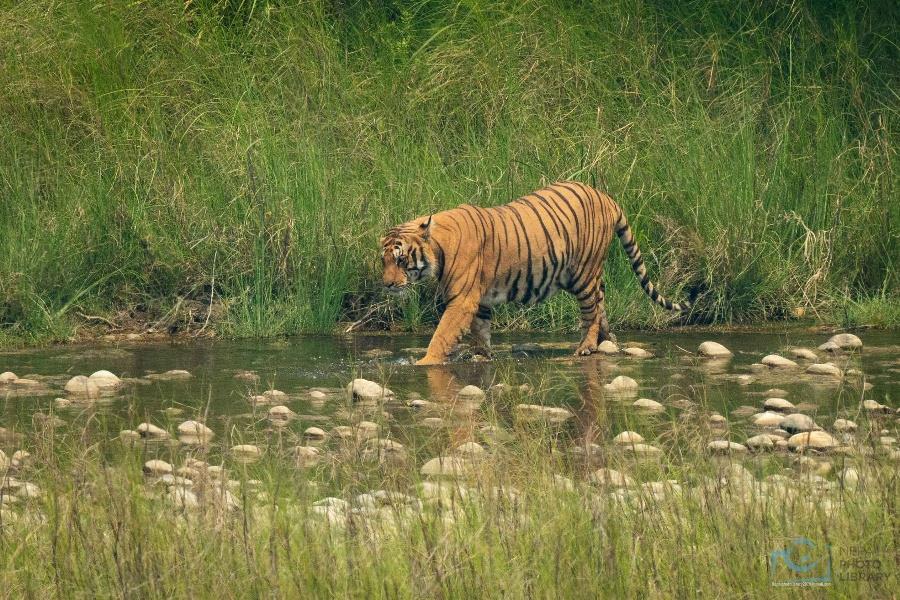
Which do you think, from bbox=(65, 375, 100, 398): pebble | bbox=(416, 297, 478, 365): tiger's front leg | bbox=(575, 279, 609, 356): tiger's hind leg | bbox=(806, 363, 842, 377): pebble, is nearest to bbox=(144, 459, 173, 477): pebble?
bbox=(65, 375, 100, 398): pebble

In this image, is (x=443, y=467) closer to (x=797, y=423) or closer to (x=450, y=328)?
(x=797, y=423)

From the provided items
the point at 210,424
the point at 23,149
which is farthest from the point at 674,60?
the point at 210,424

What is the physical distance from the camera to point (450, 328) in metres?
8.46

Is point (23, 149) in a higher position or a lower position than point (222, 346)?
higher

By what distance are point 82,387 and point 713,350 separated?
3.51 metres

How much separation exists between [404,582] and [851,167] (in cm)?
804

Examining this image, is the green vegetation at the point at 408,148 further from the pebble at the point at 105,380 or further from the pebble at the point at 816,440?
the pebble at the point at 816,440

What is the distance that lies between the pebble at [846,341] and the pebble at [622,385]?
1.74 meters

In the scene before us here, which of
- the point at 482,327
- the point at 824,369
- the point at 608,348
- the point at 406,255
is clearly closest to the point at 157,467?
the point at 406,255

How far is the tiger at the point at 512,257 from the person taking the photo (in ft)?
27.8

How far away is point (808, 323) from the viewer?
384 inches

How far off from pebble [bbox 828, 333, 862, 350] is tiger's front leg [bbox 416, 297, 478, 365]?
2.11 m

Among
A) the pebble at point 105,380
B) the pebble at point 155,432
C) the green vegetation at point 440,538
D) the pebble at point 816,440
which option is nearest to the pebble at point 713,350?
the pebble at point 816,440

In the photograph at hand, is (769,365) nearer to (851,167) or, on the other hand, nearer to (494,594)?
(851,167)
